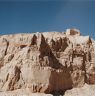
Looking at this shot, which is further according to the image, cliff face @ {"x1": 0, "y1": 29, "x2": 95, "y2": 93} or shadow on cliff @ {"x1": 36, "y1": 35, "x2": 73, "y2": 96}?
shadow on cliff @ {"x1": 36, "y1": 35, "x2": 73, "y2": 96}

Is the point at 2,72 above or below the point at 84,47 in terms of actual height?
below

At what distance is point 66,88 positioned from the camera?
5497 centimetres

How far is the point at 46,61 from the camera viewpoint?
52156 mm

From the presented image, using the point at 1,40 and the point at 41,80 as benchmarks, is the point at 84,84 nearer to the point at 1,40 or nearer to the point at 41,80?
the point at 41,80

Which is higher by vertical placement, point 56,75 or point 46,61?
point 46,61

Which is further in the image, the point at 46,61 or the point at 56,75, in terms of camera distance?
the point at 56,75

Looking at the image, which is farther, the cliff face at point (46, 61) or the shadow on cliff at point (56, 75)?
the shadow on cliff at point (56, 75)

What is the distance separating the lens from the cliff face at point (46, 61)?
50250 millimetres

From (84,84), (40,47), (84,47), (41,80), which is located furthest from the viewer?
(84,47)

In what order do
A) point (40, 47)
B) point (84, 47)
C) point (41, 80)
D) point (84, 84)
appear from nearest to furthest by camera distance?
1. point (41, 80)
2. point (40, 47)
3. point (84, 84)
4. point (84, 47)

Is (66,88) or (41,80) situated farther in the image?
(66,88)

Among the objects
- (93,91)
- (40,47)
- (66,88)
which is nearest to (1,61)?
(40,47)

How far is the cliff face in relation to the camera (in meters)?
50.2

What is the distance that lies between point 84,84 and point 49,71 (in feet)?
31.9
